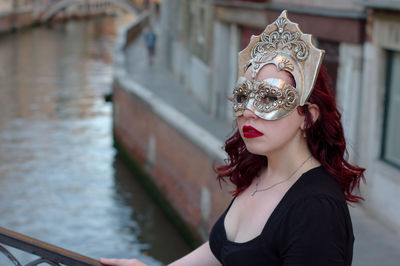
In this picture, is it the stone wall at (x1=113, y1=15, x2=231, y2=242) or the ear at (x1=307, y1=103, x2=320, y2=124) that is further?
the stone wall at (x1=113, y1=15, x2=231, y2=242)

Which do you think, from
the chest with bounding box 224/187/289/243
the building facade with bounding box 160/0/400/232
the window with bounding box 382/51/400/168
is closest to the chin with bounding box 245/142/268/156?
the chest with bounding box 224/187/289/243

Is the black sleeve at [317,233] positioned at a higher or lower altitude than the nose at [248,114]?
lower

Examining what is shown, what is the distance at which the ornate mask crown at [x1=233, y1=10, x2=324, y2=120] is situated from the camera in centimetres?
179

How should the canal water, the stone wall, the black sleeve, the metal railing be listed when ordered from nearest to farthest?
1. the black sleeve
2. the metal railing
3. the stone wall
4. the canal water

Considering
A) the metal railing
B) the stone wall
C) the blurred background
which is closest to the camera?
the metal railing

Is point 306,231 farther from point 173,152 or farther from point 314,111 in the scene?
point 173,152

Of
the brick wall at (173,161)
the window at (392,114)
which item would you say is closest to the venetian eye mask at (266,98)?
the window at (392,114)

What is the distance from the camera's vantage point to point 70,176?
12289 millimetres

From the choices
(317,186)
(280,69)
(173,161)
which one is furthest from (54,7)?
(317,186)

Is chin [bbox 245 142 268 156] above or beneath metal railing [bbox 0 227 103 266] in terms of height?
above

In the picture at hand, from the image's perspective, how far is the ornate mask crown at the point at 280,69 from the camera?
1.79 metres

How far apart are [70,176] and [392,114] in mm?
6623

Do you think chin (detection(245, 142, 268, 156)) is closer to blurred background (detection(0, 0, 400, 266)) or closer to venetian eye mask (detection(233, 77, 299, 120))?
venetian eye mask (detection(233, 77, 299, 120))

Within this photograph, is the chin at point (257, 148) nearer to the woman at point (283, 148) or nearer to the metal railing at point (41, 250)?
the woman at point (283, 148)
